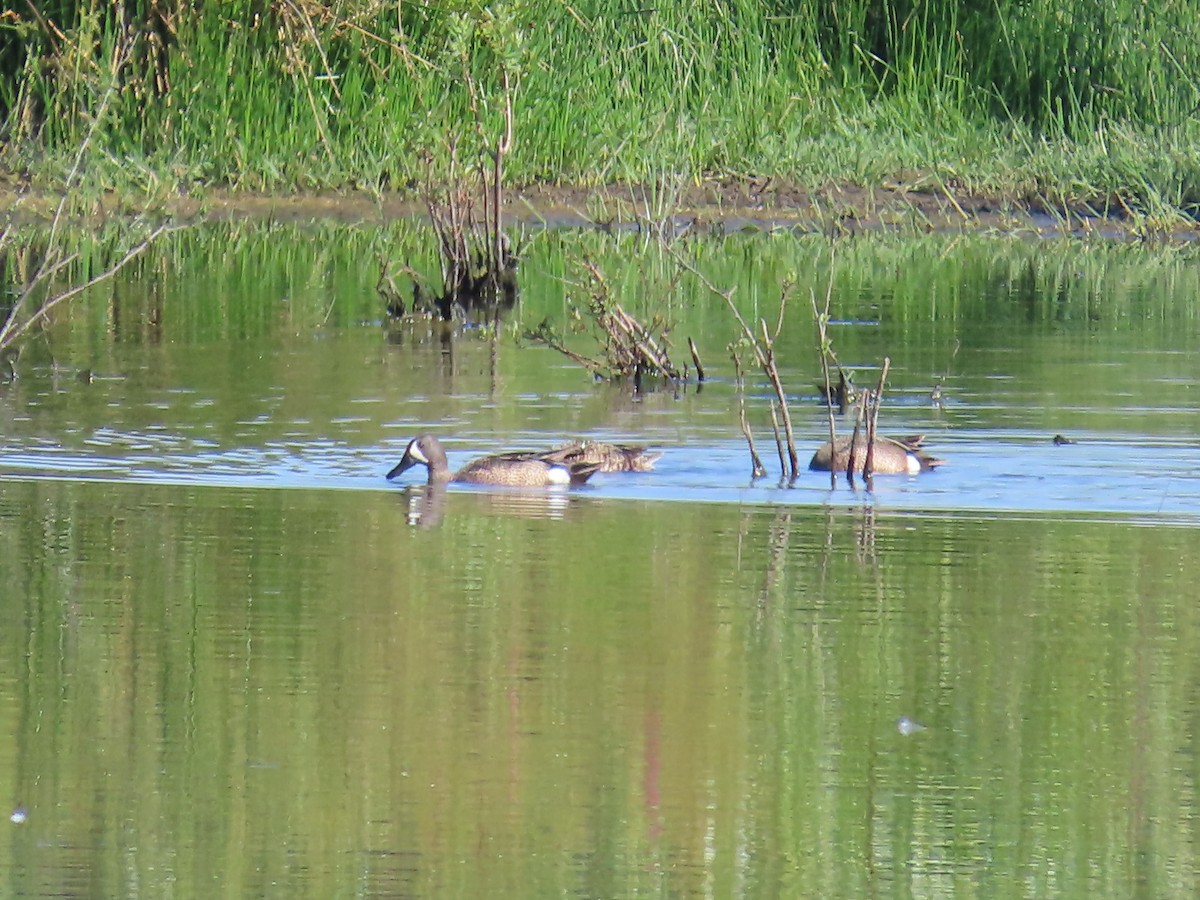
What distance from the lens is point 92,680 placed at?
619 cm

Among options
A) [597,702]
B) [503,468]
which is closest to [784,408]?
[503,468]

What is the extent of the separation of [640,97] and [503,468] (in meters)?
11.7

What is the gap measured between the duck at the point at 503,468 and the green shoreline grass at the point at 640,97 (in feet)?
27.9

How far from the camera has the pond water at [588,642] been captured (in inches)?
199

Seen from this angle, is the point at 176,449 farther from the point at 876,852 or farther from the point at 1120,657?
the point at 876,852

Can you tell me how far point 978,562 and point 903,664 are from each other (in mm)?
1485

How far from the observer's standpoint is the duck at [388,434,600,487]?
9469 mm

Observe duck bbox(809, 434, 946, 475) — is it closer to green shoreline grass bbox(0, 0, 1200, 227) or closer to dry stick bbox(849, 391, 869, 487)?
dry stick bbox(849, 391, 869, 487)

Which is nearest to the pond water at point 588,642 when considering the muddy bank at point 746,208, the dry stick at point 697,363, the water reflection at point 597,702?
the water reflection at point 597,702

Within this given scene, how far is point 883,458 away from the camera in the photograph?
9.76 metres

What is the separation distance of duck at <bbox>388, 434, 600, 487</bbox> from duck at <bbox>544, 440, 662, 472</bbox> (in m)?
0.02

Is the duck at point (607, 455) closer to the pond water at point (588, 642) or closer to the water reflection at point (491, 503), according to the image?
the pond water at point (588, 642)

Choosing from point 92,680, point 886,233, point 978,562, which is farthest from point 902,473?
point 886,233

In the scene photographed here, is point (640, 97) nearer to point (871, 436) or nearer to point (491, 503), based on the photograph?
point (871, 436)
